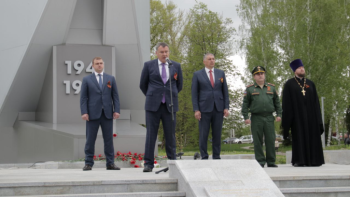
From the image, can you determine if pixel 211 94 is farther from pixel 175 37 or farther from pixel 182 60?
pixel 175 37

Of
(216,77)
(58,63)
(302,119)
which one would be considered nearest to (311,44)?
(58,63)

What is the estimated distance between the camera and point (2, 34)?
13.1m

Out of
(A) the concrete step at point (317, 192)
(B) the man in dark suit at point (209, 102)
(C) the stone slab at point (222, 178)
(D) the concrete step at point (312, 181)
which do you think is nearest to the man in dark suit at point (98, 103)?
(B) the man in dark suit at point (209, 102)

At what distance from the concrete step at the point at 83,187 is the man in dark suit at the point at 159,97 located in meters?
1.41

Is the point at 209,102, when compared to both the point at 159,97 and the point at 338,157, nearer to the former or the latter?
the point at 159,97

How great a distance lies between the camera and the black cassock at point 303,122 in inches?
320

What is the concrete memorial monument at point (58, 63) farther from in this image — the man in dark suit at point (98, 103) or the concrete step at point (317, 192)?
the concrete step at point (317, 192)

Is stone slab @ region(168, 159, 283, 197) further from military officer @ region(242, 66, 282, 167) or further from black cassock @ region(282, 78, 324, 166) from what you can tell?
black cassock @ region(282, 78, 324, 166)

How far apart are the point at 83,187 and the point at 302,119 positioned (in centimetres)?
464

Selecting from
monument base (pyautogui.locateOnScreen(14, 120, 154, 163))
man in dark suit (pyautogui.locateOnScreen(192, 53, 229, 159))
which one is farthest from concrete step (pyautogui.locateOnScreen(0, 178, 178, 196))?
monument base (pyautogui.locateOnScreen(14, 120, 154, 163))

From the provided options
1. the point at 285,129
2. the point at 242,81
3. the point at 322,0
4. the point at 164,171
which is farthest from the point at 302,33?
the point at 164,171

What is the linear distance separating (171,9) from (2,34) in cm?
2375

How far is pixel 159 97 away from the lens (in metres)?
6.54

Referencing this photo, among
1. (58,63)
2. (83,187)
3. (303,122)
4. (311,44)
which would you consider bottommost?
(83,187)
